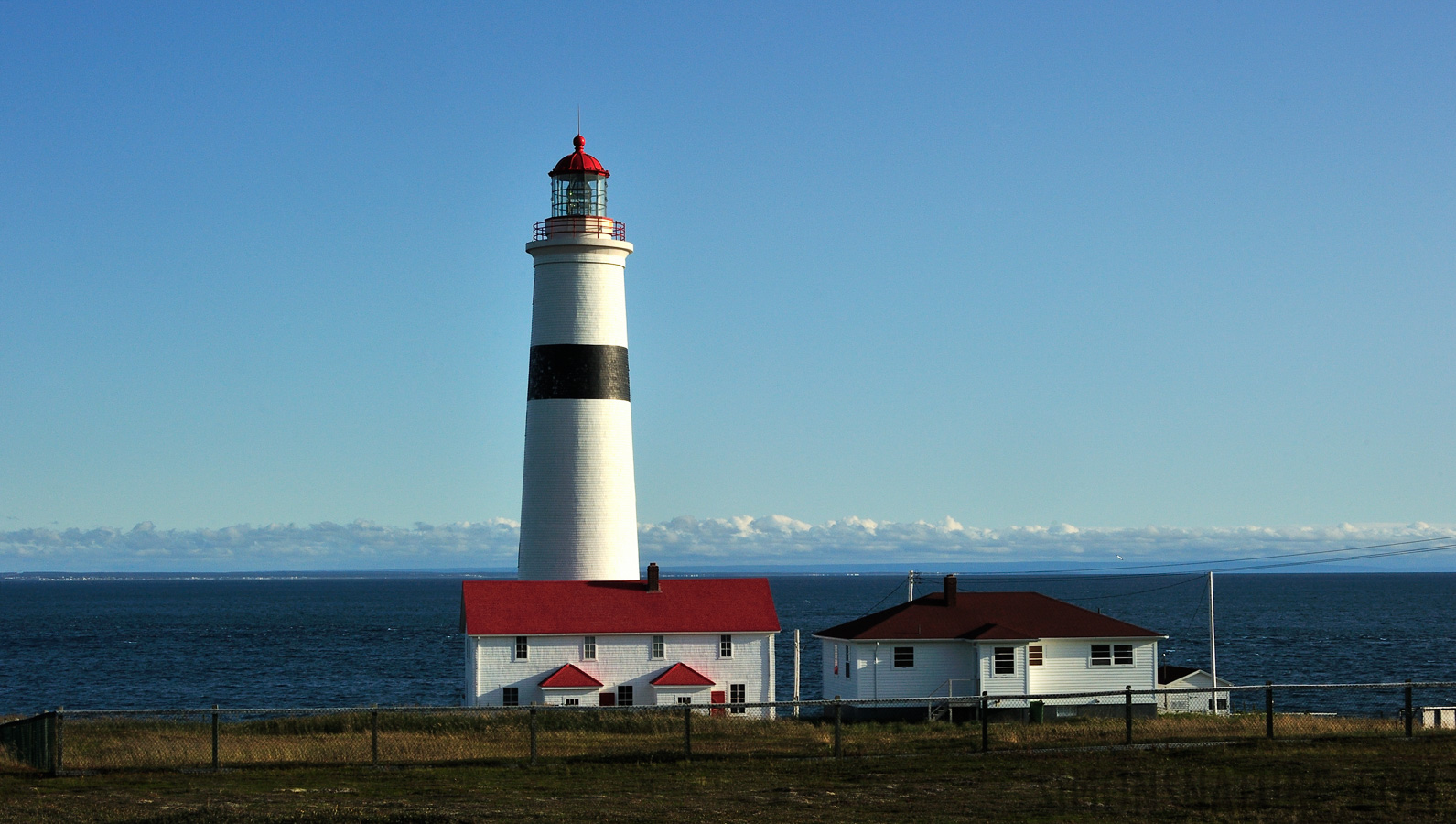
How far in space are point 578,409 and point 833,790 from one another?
23.5m

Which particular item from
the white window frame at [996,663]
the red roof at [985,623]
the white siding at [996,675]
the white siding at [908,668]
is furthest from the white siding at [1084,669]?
the white siding at [908,668]

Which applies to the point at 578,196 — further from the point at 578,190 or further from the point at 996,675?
the point at 996,675

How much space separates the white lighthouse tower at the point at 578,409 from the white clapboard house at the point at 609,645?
1.33 metres

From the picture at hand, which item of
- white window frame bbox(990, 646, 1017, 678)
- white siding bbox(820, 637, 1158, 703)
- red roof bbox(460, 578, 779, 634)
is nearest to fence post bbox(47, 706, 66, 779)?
red roof bbox(460, 578, 779, 634)

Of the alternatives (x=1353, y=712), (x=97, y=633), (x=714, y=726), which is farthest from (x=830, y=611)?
(x=714, y=726)

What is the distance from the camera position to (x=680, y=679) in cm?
4303

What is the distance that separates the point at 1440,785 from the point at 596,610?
25916mm

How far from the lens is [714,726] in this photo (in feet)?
112

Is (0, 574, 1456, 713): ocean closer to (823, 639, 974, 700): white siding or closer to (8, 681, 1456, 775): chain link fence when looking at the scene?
(823, 639, 974, 700): white siding

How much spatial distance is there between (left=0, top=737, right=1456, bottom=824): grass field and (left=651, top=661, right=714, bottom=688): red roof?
1735 centimetres

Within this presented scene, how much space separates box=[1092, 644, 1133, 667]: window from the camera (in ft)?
145

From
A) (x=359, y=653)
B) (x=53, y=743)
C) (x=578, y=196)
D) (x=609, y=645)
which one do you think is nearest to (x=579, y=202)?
(x=578, y=196)

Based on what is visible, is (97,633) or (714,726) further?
(97,633)

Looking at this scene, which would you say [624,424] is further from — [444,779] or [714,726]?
[444,779]
